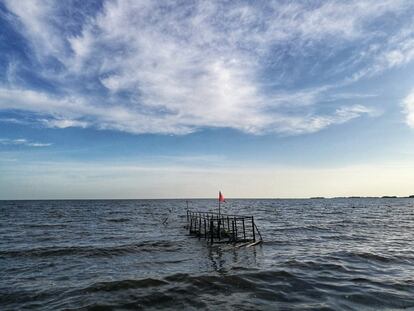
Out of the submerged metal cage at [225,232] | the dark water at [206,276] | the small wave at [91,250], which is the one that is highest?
the submerged metal cage at [225,232]

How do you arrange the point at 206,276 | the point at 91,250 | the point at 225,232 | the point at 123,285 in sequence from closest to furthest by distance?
1. the point at 123,285
2. the point at 206,276
3. the point at 91,250
4. the point at 225,232

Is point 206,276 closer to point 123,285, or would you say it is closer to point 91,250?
point 123,285

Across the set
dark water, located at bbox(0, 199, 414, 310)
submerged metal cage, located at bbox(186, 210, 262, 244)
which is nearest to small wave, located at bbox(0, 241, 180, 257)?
dark water, located at bbox(0, 199, 414, 310)

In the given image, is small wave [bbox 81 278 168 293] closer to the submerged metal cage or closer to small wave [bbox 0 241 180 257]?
small wave [bbox 0 241 180 257]

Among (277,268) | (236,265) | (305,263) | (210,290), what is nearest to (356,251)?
(305,263)

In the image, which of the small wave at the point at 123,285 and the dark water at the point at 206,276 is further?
the small wave at the point at 123,285

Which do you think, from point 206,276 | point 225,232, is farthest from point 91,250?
point 225,232

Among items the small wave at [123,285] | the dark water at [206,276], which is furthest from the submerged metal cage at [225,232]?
the small wave at [123,285]

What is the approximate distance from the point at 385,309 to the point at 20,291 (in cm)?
1548

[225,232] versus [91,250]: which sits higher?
[225,232]

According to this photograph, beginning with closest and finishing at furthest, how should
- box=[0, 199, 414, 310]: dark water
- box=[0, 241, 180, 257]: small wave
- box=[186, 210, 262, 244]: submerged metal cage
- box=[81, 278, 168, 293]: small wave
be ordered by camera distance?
1. box=[0, 199, 414, 310]: dark water
2. box=[81, 278, 168, 293]: small wave
3. box=[0, 241, 180, 257]: small wave
4. box=[186, 210, 262, 244]: submerged metal cage

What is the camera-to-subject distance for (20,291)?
1424cm

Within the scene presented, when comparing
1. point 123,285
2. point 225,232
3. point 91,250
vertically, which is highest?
point 225,232

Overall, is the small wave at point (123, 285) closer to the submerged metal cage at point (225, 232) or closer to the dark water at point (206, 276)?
the dark water at point (206, 276)
